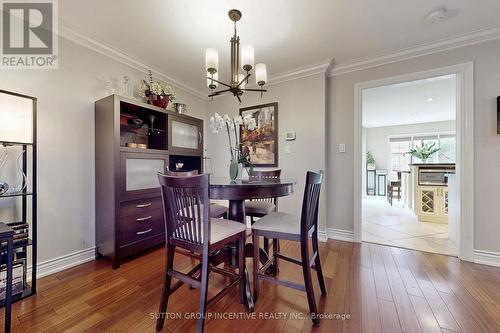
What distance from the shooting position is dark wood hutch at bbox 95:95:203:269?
6.73ft

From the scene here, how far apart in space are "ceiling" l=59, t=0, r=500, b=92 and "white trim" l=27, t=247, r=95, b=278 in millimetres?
2187

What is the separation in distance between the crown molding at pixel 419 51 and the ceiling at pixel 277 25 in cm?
6

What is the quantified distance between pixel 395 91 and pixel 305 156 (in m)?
2.62

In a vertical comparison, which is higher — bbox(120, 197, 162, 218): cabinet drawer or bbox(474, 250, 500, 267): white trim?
bbox(120, 197, 162, 218): cabinet drawer

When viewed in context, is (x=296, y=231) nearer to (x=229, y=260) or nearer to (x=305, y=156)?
(x=229, y=260)

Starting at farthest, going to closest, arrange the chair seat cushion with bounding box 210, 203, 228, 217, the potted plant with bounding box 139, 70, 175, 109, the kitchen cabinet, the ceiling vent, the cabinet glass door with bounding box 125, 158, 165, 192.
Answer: the kitchen cabinet
the potted plant with bounding box 139, 70, 175, 109
the cabinet glass door with bounding box 125, 158, 165, 192
the chair seat cushion with bounding box 210, 203, 228, 217
the ceiling vent

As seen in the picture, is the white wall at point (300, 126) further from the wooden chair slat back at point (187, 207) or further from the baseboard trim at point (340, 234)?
the wooden chair slat back at point (187, 207)

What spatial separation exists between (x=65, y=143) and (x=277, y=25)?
7.61ft

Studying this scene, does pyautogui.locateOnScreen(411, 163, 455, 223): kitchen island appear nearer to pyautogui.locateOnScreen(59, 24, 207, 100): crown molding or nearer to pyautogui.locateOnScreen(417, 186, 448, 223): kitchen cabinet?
pyautogui.locateOnScreen(417, 186, 448, 223): kitchen cabinet

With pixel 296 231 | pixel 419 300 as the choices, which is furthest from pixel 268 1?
pixel 419 300

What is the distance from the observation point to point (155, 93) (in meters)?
2.61

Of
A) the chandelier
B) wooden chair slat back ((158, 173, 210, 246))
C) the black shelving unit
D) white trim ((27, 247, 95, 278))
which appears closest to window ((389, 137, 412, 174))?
the chandelier

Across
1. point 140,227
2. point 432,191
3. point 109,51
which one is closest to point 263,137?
point 140,227

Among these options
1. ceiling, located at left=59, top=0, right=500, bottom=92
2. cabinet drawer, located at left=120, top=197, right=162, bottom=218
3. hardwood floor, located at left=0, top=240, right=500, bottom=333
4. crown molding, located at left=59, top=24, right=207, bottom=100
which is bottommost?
hardwood floor, located at left=0, top=240, right=500, bottom=333
